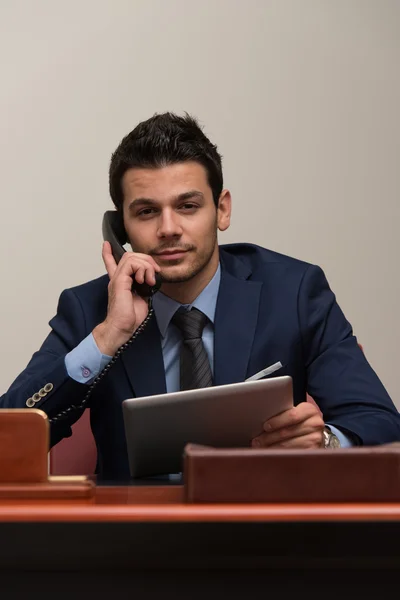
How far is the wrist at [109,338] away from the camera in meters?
1.73

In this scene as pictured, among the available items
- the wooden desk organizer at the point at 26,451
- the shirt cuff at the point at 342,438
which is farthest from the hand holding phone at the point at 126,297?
the wooden desk organizer at the point at 26,451

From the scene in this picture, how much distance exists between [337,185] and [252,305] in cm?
84

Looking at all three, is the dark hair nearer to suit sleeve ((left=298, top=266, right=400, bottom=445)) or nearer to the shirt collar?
the shirt collar

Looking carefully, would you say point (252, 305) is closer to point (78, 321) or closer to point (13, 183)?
point (78, 321)

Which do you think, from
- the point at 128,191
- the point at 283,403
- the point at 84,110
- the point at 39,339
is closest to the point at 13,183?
the point at 84,110

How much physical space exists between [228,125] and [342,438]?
1307 mm

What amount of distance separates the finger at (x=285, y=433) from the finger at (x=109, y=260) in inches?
26.8

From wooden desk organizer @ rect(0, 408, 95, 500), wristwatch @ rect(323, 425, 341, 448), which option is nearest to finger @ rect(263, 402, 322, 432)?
wristwatch @ rect(323, 425, 341, 448)

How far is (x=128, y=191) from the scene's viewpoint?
1983 millimetres
